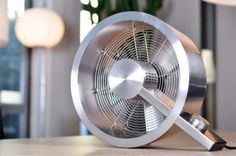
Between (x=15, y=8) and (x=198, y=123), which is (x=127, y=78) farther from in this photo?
(x=15, y=8)

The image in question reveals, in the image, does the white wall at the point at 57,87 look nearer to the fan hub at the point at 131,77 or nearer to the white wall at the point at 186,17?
the white wall at the point at 186,17

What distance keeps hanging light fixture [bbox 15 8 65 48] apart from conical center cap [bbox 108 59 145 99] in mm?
1912

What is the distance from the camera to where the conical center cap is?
33.8 inches

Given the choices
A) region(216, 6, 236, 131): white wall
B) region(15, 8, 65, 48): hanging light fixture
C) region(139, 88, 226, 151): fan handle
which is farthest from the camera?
region(216, 6, 236, 131): white wall

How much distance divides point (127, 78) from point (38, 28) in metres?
1.96

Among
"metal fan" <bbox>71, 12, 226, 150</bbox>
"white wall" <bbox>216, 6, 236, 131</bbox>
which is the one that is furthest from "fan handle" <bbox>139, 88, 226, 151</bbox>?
"white wall" <bbox>216, 6, 236, 131</bbox>

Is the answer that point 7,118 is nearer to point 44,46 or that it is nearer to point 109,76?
point 44,46

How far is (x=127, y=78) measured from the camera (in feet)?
2.83

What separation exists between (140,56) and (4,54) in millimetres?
2310

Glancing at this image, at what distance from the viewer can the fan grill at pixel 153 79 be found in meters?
0.88

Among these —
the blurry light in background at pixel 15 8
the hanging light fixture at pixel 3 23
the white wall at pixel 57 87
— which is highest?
the blurry light in background at pixel 15 8

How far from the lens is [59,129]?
3057mm

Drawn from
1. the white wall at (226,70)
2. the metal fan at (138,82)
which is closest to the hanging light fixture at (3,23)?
the metal fan at (138,82)

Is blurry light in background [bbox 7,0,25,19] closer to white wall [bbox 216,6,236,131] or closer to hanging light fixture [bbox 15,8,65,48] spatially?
hanging light fixture [bbox 15,8,65,48]
